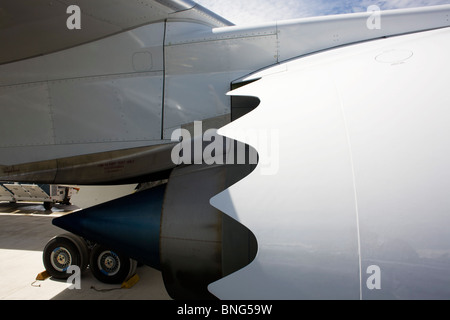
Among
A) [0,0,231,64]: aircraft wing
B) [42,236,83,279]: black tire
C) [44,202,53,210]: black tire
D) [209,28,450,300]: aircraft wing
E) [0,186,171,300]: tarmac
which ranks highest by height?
[0,0,231,64]: aircraft wing

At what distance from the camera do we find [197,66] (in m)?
2.79

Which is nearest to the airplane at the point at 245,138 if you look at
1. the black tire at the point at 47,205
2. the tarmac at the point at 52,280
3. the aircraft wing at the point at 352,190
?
the aircraft wing at the point at 352,190

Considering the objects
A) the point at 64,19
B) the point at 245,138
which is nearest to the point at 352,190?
the point at 245,138

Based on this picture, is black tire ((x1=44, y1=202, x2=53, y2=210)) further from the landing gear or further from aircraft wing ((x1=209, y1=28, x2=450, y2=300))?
aircraft wing ((x1=209, y1=28, x2=450, y2=300))

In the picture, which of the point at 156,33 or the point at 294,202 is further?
the point at 156,33

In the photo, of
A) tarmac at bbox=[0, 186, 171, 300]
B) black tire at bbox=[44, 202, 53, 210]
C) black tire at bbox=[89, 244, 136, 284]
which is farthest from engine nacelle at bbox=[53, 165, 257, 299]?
black tire at bbox=[44, 202, 53, 210]

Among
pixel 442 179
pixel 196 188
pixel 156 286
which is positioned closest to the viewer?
pixel 442 179

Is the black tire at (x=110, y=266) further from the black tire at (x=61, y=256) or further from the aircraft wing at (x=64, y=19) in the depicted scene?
the aircraft wing at (x=64, y=19)

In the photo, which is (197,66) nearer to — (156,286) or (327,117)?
(327,117)

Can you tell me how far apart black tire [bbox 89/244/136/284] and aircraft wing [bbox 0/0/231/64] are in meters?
2.89

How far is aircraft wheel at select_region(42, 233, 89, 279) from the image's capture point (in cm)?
445

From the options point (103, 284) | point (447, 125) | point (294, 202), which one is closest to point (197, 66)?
point (294, 202)

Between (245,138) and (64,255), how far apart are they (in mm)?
4327

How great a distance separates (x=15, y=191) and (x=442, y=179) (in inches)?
555
